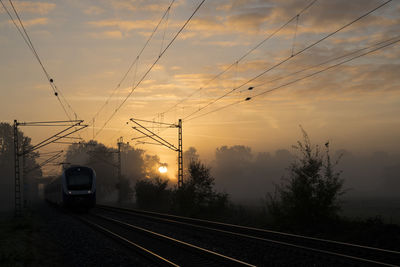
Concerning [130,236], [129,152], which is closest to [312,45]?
[130,236]

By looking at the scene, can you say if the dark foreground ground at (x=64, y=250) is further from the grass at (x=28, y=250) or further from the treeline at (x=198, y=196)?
the treeline at (x=198, y=196)

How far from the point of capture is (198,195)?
96.1 ft

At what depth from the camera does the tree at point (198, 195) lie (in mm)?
28438

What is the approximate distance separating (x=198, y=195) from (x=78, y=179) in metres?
10.9

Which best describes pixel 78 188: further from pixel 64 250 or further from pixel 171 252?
pixel 171 252

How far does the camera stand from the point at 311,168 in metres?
19.0

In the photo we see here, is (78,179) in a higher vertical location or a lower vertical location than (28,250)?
higher

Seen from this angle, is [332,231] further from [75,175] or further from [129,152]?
[129,152]

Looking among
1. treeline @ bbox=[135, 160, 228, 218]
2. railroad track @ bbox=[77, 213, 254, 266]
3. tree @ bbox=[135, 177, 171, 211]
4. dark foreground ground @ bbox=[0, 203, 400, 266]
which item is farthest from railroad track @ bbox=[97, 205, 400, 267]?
tree @ bbox=[135, 177, 171, 211]

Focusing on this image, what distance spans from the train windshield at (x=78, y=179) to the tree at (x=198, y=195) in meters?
8.32

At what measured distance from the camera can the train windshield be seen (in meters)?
32.6

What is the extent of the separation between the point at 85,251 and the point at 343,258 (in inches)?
356

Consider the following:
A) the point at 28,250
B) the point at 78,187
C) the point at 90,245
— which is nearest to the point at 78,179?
the point at 78,187

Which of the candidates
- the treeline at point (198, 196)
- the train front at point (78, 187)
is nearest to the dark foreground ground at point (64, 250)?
the treeline at point (198, 196)
